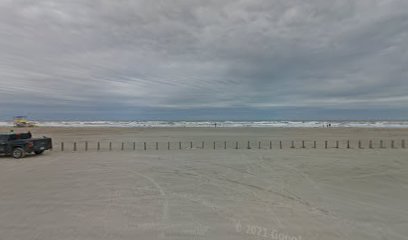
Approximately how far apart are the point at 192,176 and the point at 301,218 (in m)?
6.13

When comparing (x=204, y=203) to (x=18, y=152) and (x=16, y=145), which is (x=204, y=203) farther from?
(x=16, y=145)

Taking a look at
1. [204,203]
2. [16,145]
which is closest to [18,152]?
[16,145]

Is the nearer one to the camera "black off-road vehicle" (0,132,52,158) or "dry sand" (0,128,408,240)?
"dry sand" (0,128,408,240)

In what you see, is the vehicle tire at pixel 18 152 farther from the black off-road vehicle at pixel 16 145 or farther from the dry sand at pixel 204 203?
the dry sand at pixel 204 203

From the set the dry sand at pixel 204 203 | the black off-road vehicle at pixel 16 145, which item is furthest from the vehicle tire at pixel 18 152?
the dry sand at pixel 204 203

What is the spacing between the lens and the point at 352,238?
5328 millimetres

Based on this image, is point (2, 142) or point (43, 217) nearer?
point (43, 217)

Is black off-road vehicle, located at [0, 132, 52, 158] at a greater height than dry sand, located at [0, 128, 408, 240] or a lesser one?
greater

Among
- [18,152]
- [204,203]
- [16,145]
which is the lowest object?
[204,203]

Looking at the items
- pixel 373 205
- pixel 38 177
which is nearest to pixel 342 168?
pixel 373 205

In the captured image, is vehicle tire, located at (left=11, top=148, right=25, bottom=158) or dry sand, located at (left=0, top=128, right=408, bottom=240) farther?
vehicle tire, located at (left=11, top=148, right=25, bottom=158)

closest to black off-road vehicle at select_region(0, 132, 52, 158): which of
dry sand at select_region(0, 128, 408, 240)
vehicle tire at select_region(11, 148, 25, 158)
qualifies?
vehicle tire at select_region(11, 148, 25, 158)

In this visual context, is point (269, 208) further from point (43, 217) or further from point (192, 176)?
point (43, 217)

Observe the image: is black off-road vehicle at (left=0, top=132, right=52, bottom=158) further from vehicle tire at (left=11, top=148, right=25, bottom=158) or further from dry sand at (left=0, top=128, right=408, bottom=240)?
dry sand at (left=0, top=128, right=408, bottom=240)
